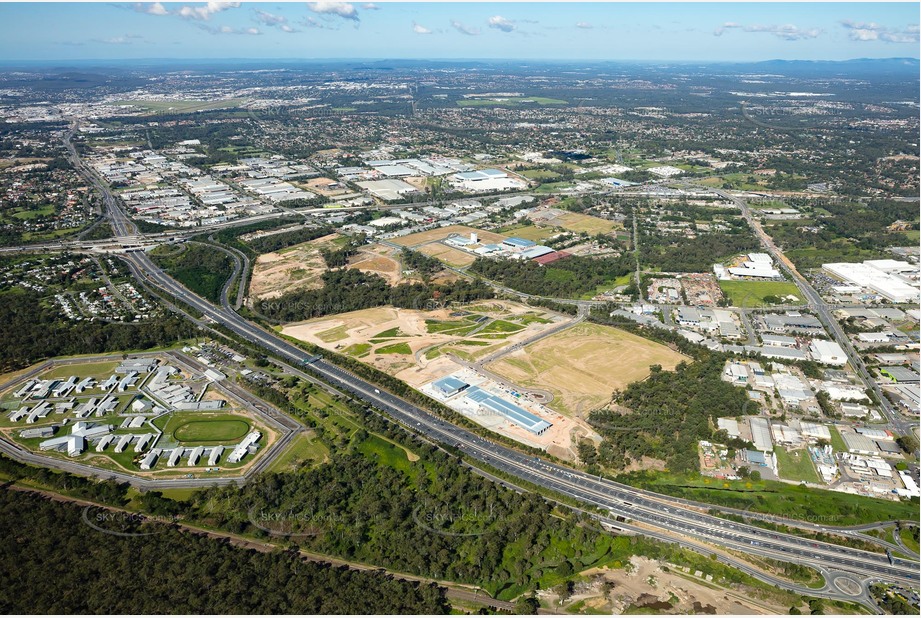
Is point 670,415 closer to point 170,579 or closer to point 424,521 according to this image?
point 424,521

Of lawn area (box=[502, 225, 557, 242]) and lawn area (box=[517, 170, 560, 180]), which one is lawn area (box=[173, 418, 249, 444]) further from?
lawn area (box=[517, 170, 560, 180])

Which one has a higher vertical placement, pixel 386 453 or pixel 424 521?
pixel 424 521

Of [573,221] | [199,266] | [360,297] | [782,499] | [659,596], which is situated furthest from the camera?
[573,221]

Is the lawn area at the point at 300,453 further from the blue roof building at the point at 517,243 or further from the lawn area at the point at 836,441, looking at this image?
the blue roof building at the point at 517,243

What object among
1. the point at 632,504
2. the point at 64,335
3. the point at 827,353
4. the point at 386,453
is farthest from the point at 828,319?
the point at 64,335

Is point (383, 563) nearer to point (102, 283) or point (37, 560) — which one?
point (37, 560)

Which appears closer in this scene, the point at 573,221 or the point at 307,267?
the point at 307,267

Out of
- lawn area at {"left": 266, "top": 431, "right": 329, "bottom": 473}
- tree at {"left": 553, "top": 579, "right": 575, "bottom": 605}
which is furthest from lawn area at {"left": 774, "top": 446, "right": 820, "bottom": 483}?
lawn area at {"left": 266, "top": 431, "right": 329, "bottom": 473}
